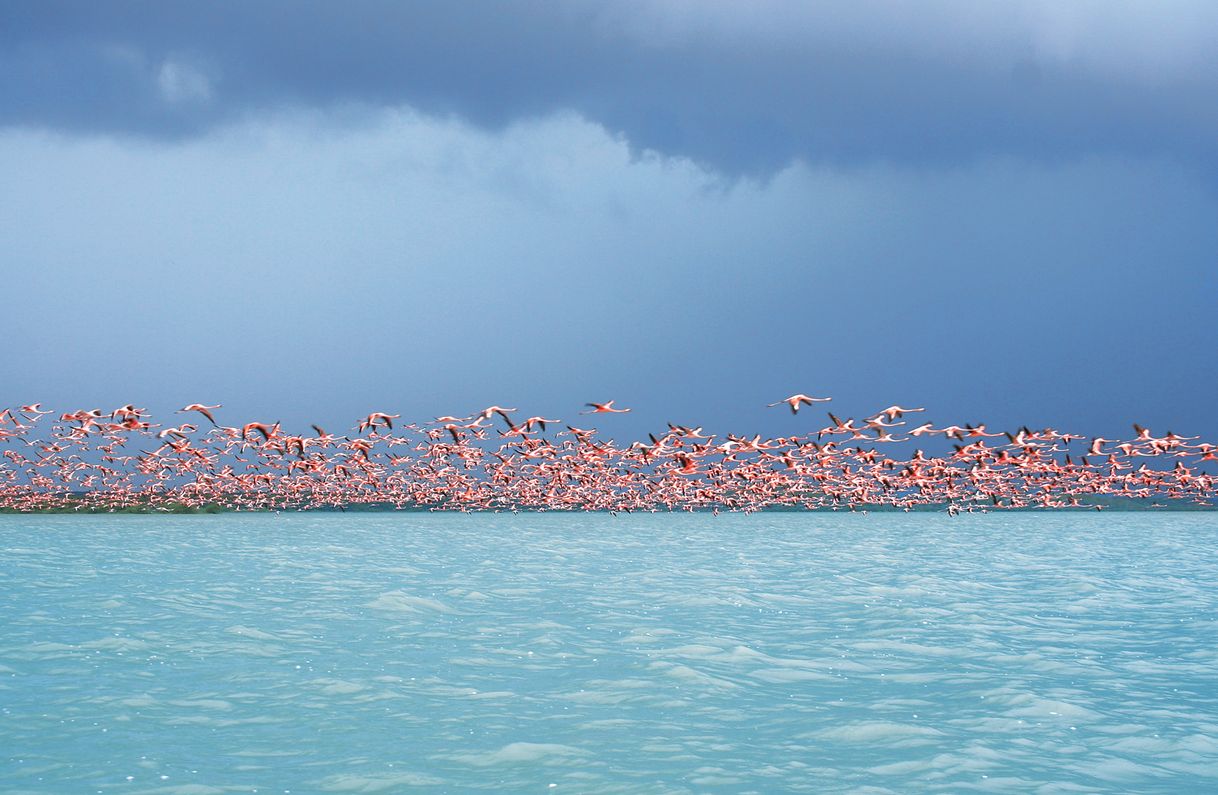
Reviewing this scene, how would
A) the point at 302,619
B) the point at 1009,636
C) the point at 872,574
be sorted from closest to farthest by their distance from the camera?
the point at 1009,636 → the point at 302,619 → the point at 872,574

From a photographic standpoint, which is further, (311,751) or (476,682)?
(476,682)

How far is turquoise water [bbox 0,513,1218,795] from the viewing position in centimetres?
1385

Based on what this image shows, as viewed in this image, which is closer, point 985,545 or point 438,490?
point 985,545

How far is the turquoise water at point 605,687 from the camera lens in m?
13.9

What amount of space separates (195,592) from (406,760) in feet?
77.3

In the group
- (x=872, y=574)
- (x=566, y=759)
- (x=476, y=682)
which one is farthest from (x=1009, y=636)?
(x=872, y=574)

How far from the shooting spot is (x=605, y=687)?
1867cm

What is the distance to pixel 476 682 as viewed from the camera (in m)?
19.1

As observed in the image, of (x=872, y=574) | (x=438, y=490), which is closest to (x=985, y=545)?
(x=872, y=574)

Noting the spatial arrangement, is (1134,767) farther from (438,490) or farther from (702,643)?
(438,490)

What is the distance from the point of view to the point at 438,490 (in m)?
91.4

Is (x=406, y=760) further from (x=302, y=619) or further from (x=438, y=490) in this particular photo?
(x=438, y=490)

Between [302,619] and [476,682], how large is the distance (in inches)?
396

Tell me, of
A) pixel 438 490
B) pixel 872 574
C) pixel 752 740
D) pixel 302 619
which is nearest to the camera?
pixel 752 740
